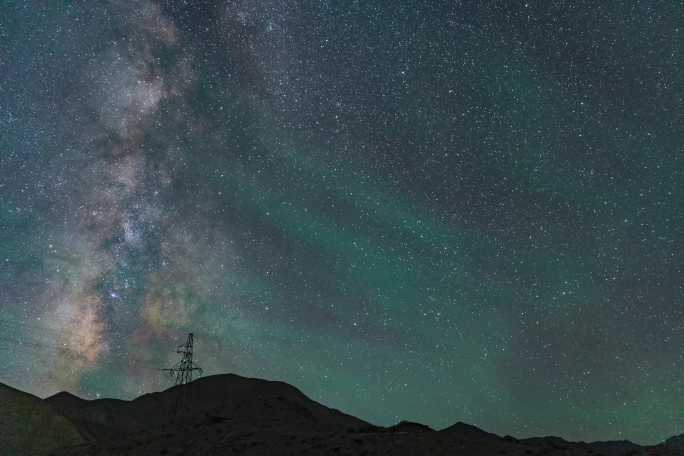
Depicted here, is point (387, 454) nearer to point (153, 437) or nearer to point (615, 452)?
point (153, 437)

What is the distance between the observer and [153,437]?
4516cm

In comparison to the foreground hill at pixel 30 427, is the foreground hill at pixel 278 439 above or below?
below

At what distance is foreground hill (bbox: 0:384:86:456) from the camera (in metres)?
47.5

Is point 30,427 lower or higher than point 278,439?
higher

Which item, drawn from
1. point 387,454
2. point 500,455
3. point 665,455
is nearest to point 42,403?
point 387,454

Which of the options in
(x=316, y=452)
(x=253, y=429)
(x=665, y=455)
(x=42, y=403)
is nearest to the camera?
(x=665, y=455)

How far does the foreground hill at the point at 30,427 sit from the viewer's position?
47531 mm

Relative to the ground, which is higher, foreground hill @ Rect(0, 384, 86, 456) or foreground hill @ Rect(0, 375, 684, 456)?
foreground hill @ Rect(0, 384, 86, 456)

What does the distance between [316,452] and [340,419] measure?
5692cm

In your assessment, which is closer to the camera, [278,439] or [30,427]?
[278,439]

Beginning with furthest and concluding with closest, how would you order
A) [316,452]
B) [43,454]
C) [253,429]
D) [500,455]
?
1. [43,454]
2. [253,429]
3. [316,452]
4. [500,455]

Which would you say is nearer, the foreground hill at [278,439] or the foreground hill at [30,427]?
the foreground hill at [278,439]

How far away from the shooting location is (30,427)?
49688mm

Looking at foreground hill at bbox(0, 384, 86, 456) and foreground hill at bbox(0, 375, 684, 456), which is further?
foreground hill at bbox(0, 384, 86, 456)
